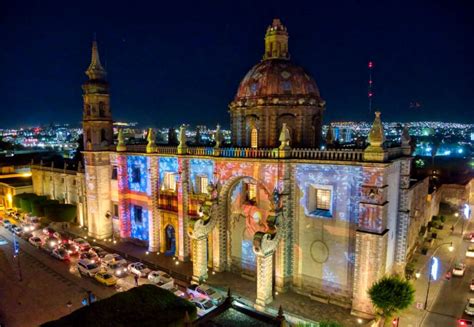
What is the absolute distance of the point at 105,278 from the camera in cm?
3192

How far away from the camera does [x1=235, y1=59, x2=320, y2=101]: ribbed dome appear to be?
33688 millimetres

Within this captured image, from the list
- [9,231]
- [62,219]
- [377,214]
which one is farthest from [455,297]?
[9,231]

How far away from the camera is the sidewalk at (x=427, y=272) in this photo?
2614 cm

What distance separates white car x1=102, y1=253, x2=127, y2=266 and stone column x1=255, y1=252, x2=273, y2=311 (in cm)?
1562

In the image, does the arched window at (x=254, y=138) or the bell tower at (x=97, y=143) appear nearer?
the arched window at (x=254, y=138)

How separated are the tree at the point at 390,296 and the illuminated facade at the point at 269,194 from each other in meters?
1.67

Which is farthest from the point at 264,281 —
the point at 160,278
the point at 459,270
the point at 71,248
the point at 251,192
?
the point at 71,248

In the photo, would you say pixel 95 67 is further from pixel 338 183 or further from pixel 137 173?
pixel 338 183

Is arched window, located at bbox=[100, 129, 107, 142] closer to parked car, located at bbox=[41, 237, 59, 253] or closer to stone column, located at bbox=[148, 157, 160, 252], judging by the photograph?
stone column, located at bbox=[148, 157, 160, 252]

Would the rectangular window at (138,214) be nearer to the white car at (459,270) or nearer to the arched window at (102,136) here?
the arched window at (102,136)

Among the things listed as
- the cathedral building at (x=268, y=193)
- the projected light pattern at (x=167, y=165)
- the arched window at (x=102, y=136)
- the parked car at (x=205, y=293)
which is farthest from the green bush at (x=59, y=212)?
the parked car at (x=205, y=293)

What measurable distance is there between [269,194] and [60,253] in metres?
26.2

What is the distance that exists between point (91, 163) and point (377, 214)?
34.7 meters

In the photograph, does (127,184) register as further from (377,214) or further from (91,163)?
(377,214)
